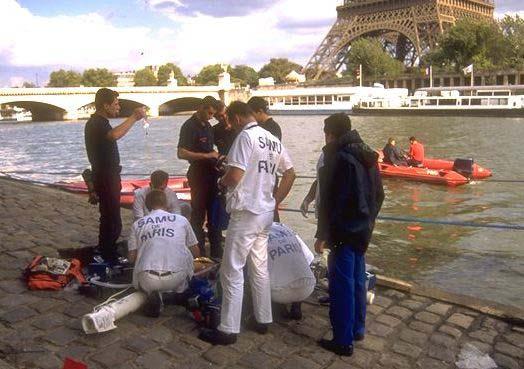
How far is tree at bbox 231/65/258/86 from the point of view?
12699cm

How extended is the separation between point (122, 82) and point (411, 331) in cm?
15775

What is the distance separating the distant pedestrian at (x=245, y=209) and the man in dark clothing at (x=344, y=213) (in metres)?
0.40

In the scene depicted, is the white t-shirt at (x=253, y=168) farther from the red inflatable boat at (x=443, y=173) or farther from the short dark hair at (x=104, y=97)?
the red inflatable boat at (x=443, y=173)

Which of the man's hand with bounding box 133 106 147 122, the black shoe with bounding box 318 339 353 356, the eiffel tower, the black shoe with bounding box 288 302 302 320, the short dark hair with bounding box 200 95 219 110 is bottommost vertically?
the black shoe with bounding box 318 339 353 356

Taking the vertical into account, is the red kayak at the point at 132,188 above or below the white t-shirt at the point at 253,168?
below

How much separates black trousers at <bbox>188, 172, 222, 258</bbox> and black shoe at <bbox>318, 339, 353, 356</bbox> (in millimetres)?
2299

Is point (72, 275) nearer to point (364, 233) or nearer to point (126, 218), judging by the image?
point (364, 233)

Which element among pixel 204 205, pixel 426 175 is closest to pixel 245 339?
pixel 204 205

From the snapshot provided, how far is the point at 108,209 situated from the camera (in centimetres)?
574

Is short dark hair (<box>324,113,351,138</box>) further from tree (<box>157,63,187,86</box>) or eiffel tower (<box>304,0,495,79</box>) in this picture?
tree (<box>157,63,187,86</box>)

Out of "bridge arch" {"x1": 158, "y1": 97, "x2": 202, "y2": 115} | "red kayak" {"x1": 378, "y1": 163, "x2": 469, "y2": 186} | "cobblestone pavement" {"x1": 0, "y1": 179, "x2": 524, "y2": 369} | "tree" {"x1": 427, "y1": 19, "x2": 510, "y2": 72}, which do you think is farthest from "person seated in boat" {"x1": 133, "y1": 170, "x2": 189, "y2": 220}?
"bridge arch" {"x1": 158, "y1": 97, "x2": 202, "y2": 115}

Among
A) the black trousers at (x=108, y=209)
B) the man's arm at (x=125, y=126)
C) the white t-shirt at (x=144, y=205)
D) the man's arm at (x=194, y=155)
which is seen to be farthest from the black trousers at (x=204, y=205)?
the man's arm at (x=125, y=126)

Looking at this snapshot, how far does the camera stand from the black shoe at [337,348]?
422cm

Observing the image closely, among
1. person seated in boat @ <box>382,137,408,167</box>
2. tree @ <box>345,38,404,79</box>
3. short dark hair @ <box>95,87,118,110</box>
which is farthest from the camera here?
tree @ <box>345,38,404,79</box>
